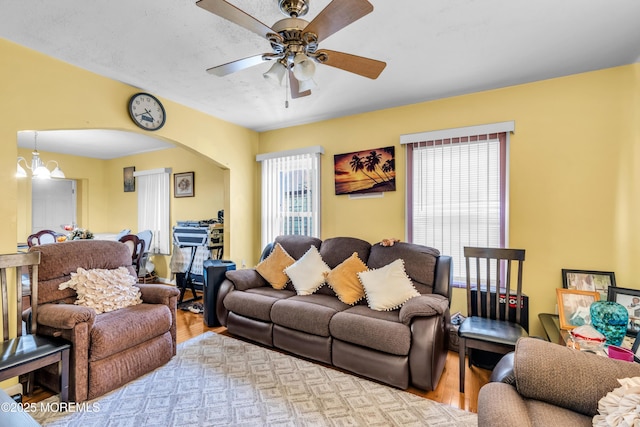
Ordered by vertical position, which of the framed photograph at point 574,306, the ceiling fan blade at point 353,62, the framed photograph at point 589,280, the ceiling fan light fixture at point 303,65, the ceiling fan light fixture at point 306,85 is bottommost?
the framed photograph at point 574,306

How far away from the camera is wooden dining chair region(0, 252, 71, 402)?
1779mm

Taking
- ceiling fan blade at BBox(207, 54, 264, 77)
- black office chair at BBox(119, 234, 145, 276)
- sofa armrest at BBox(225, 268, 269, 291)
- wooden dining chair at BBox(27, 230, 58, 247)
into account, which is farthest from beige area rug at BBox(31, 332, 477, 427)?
wooden dining chair at BBox(27, 230, 58, 247)

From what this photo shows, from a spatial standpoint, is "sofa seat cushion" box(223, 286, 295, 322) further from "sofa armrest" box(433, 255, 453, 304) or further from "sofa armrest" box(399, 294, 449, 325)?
"sofa armrest" box(433, 255, 453, 304)

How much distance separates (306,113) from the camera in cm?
378

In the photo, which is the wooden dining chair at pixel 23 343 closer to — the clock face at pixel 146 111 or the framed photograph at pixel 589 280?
the clock face at pixel 146 111

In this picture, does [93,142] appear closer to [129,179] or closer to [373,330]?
[129,179]

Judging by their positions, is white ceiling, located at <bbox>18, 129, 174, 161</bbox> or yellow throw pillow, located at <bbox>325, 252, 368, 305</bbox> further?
white ceiling, located at <bbox>18, 129, 174, 161</bbox>

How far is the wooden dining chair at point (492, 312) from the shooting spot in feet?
6.89

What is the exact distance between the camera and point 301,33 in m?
1.65

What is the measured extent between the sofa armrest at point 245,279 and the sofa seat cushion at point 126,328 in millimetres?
747

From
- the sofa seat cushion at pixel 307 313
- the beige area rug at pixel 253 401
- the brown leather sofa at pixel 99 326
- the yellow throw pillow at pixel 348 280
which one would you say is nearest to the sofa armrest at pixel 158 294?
the brown leather sofa at pixel 99 326

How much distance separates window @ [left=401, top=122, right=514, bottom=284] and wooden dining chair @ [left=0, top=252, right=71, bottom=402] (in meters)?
3.25

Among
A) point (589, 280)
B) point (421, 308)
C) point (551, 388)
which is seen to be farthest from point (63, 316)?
point (589, 280)

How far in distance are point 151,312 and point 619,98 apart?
14.5 ft
